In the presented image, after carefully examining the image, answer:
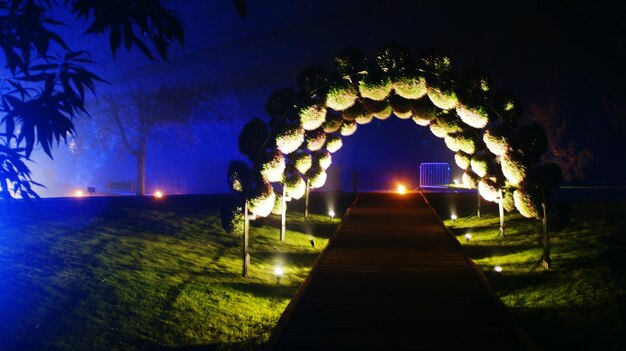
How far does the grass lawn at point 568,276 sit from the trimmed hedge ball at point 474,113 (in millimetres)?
4017

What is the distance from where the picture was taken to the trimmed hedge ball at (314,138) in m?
18.3

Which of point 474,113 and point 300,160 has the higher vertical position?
point 474,113

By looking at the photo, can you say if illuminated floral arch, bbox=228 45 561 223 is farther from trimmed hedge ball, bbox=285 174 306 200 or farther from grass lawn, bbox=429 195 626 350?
grass lawn, bbox=429 195 626 350

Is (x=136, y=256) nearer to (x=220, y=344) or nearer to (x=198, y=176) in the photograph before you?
(x=220, y=344)

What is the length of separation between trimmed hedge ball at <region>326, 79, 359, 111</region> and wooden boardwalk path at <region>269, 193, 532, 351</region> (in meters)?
4.03

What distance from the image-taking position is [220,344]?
27.7 feet

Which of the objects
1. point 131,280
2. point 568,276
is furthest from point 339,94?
point 131,280

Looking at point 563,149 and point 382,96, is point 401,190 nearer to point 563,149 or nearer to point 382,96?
point 563,149

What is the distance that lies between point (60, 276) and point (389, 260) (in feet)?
23.9

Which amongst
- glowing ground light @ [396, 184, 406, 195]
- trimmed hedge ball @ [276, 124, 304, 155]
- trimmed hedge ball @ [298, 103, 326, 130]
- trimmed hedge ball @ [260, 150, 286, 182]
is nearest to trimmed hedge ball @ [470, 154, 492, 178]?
trimmed hedge ball @ [298, 103, 326, 130]

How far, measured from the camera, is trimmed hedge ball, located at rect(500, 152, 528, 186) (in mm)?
14055

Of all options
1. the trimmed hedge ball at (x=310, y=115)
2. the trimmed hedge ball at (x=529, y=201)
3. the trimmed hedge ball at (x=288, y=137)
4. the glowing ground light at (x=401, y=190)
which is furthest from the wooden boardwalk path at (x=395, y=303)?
the glowing ground light at (x=401, y=190)

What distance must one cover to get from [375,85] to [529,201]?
5.49 meters

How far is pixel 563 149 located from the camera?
3219 centimetres
